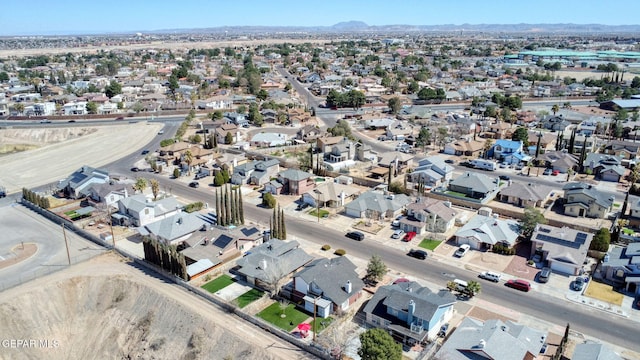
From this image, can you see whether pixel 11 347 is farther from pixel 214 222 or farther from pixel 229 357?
pixel 214 222

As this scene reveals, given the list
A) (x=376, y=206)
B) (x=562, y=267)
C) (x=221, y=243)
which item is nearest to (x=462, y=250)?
(x=562, y=267)

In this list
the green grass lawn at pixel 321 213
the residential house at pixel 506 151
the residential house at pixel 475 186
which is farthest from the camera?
the residential house at pixel 506 151

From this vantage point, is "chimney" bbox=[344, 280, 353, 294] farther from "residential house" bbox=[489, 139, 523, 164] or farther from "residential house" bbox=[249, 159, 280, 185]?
"residential house" bbox=[489, 139, 523, 164]

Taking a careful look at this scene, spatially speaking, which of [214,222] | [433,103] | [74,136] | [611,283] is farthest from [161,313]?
[433,103]

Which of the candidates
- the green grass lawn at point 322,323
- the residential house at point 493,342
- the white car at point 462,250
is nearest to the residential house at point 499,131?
the white car at point 462,250

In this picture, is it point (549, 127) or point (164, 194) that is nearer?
point (164, 194)

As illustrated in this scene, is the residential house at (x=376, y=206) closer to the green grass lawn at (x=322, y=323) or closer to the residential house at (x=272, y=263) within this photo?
the residential house at (x=272, y=263)
